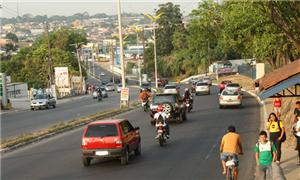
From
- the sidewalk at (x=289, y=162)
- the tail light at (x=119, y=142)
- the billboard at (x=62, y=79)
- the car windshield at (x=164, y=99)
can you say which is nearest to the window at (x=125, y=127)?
the tail light at (x=119, y=142)

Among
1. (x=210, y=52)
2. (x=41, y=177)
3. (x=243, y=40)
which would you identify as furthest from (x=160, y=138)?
(x=210, y=52)

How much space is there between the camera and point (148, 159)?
19219mm

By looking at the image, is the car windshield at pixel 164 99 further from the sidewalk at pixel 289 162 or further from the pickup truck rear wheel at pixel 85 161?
the pickup truck rear wheel at pixel 85 161

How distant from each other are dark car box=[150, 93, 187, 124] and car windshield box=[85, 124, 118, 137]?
13022 millimetres

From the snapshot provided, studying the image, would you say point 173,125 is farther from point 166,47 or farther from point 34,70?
point 166,47

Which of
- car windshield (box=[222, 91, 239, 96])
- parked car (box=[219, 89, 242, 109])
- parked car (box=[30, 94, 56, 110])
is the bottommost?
parked car (box=[30, 94, 56, 110])

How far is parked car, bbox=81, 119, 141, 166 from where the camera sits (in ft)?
58.9

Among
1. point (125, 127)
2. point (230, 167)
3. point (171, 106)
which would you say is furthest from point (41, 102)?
point (230, 167)

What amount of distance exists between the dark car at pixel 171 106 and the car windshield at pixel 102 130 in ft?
42.7

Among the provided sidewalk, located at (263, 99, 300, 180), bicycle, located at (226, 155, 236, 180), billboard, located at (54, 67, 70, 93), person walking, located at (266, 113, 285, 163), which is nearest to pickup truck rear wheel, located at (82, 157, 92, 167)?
person walking, located at (266, 113, 285, 163)

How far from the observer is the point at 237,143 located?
1345 centimetres

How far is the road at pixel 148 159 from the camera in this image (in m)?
16.4

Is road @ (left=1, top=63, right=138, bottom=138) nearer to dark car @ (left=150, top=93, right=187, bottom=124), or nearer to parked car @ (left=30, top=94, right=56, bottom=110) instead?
parked car @ (left=30, top=94, right=56, bottom=110)

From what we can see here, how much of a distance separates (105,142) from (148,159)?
1950mm
